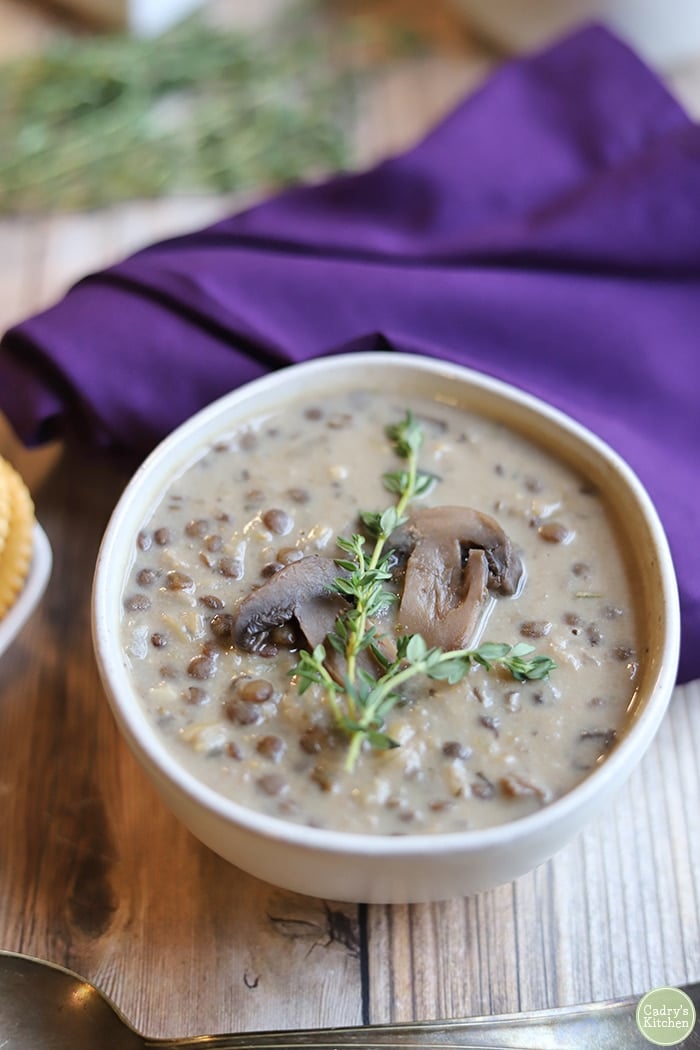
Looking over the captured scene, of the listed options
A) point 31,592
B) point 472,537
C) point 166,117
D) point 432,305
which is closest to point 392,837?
point 472,537

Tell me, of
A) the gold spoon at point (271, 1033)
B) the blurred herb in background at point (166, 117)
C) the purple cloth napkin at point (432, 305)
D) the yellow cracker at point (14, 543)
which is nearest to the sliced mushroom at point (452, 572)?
the purple cloth napkin at point (432, 305)

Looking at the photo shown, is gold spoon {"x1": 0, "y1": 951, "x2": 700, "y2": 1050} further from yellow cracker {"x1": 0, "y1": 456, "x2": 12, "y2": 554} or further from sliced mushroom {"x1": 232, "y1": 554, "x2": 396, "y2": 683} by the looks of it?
yellow cracker {"x1": 0, "y1": 456, "x2": 12, "y2": 554}

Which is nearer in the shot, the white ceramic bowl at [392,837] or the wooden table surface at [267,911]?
the white ceramic bowl at [392,837]

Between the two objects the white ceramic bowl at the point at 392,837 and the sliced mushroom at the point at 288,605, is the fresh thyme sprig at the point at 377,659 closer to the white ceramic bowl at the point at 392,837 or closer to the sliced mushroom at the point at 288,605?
the sliced mushroom at the point at 288,605

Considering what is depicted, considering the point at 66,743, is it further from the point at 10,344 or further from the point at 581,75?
the point at 581,75

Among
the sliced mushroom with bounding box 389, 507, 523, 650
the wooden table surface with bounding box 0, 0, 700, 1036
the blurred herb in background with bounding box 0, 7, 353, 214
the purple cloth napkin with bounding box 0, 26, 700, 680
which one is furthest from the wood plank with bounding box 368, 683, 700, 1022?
the blurred herb in background with bounding box 0, 7, 353, 214

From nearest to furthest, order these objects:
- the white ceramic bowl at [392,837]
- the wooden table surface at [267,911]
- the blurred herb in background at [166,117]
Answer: the white ceramic bowl at [392,837], the wooden table surface at [267,911], the blurred herb in background at [166,117]
